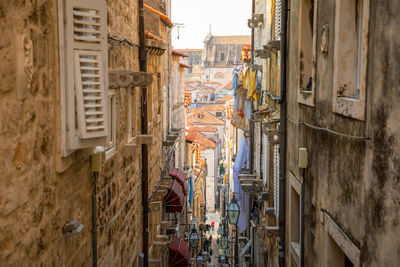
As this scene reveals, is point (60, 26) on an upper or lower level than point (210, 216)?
upper

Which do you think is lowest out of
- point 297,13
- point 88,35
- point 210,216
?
point 210,216

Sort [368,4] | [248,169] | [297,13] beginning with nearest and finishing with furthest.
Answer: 1. [368,4]
2. [297,13]
3. [248,169]

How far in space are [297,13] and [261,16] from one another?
7.57 meters

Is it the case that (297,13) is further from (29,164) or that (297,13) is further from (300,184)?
(29,164)

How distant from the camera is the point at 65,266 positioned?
15.7 ft

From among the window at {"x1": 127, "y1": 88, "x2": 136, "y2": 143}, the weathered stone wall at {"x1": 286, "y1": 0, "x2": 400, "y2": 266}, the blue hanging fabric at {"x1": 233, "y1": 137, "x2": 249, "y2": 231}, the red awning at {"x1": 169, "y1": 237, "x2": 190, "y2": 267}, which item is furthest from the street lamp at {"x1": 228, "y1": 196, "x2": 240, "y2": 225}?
the weathered stone wall at {"x1": 286, "y1": 0, "x2": 400, "y2": 266}

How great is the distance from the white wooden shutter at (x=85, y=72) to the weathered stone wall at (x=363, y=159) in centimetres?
249

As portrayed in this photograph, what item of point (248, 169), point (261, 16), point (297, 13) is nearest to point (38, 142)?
point (297, 13)

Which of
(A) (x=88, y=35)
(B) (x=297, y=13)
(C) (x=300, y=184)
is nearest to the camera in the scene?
(A) (x=88, y=35)

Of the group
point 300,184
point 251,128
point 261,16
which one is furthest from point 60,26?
point 251,128

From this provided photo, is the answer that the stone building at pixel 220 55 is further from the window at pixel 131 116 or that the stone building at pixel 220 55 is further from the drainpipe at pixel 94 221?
the drainpipe at pixel 94 221

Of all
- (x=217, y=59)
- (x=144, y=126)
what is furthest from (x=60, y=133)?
(x=217, y=59)

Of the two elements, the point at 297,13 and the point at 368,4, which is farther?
the point at 297,13

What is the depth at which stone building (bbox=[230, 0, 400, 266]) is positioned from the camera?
3.77 metres
